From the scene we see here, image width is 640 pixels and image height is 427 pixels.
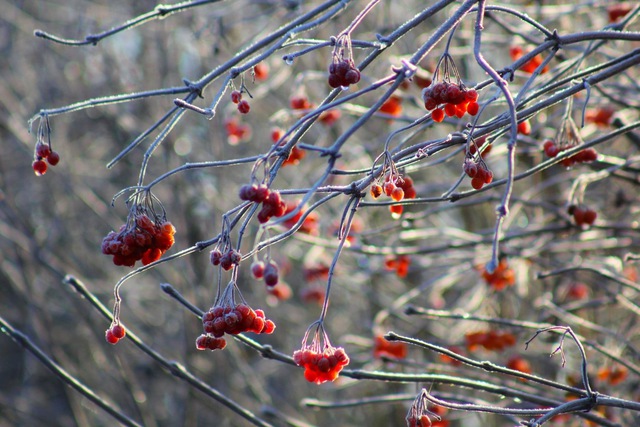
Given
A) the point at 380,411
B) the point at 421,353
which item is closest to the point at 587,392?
the point at 421,353

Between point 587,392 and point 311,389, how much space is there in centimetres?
517

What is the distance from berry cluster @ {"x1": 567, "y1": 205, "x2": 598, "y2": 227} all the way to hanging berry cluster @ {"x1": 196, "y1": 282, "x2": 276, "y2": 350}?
66.5 inches

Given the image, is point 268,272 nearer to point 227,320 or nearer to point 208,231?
point 227,320

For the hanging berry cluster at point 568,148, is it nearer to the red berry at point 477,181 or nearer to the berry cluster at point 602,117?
the red berry at point 477,181

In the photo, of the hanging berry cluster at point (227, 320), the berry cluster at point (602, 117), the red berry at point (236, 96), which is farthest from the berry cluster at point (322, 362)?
the berry cluster at point (602, 117)

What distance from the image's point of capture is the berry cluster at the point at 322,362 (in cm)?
202

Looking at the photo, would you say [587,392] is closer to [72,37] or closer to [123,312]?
[123,312]

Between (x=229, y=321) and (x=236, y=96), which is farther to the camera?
(x=236, y=96)

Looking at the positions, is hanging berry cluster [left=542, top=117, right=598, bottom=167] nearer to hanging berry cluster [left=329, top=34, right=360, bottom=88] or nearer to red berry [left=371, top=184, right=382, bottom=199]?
red berry [left=371, top=184, right=382, bottom=199]

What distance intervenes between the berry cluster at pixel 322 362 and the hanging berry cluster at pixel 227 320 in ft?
0.50

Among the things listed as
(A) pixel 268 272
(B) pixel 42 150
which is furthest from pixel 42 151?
(A) pixel 268 272

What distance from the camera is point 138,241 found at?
195 centimetres

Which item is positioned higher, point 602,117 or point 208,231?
point 208,231

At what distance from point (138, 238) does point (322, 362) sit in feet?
2.11
